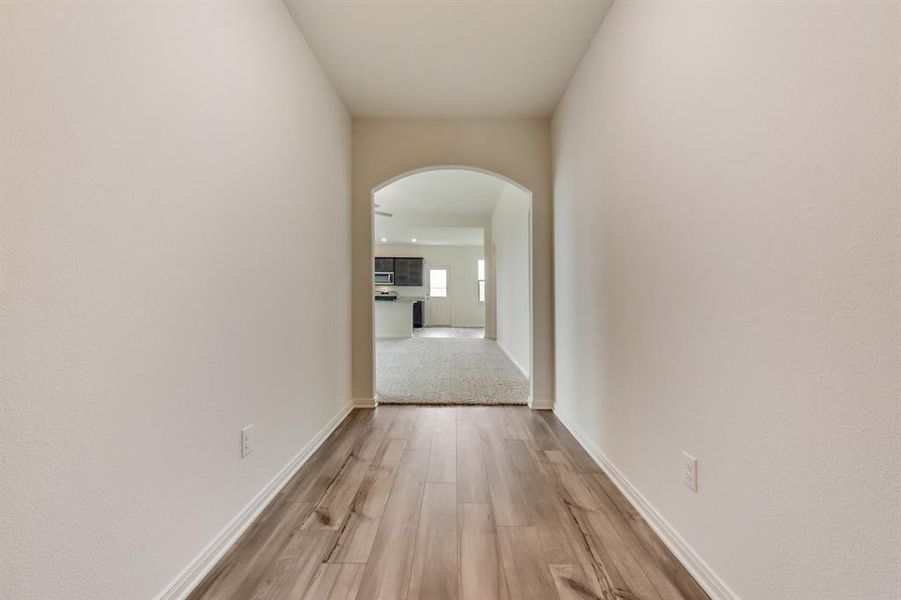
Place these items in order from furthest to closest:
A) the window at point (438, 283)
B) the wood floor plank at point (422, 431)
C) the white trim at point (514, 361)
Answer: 1. the window at point (438, 283)
2. the white trim at point (514, 361)
3. the wood floor plank at point (422, 431)

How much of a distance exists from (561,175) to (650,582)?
253 centimetres

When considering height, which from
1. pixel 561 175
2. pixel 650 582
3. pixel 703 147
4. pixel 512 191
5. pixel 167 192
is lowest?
pixel 650 582

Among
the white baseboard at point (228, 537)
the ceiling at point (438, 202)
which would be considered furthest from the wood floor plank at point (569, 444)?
the ceiling at point (438, 202)

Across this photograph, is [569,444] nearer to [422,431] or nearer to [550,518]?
[550,518]

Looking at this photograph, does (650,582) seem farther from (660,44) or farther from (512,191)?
(512,191)

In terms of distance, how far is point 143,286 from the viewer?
1.06 meters

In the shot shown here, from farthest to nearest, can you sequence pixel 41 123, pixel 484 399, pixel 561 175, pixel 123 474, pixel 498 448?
pixel 484 399, pixel 561 175, pixel 498 448, pixel 123 474, pixel 41 123

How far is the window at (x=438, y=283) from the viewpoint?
11.8 metres

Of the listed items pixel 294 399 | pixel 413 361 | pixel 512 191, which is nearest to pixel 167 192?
pixel 294 399

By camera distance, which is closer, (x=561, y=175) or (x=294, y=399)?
(x=294, y=399)

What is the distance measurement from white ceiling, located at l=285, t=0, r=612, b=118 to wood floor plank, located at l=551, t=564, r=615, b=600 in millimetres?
2596

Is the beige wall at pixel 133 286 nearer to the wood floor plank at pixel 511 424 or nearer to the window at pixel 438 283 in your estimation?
the wood floor plank at pixel 511 424

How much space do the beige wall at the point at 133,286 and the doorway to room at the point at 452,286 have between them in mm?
1655

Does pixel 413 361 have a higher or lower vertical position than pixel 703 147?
lower
